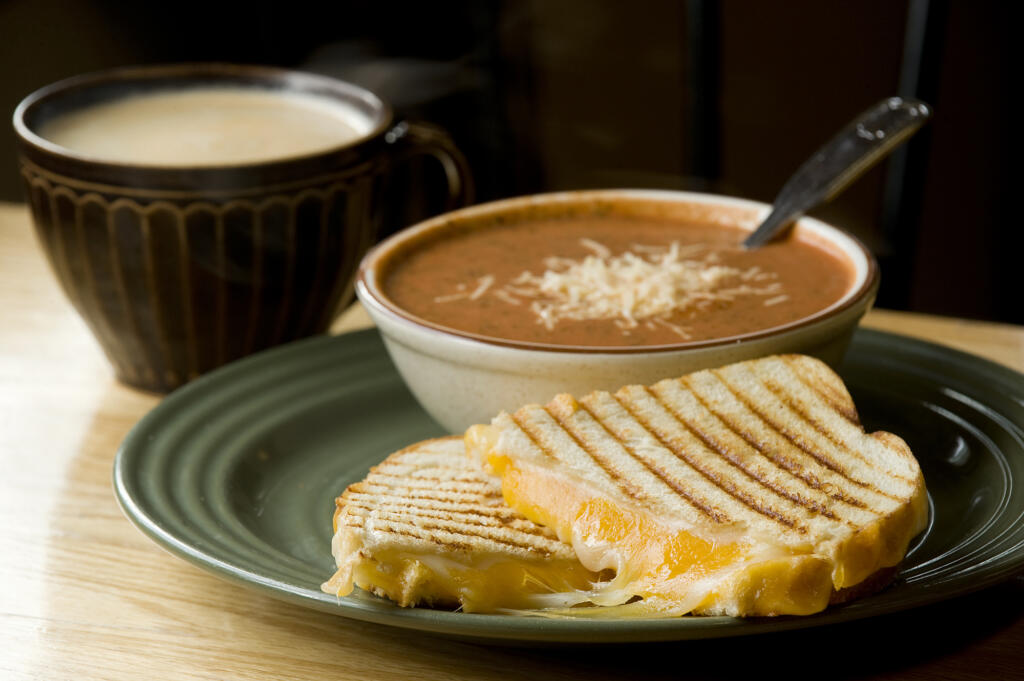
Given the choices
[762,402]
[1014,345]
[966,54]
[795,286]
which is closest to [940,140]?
[966,54]

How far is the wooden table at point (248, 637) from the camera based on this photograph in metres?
1.02

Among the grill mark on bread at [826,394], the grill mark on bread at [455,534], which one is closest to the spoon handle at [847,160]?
the grill mark on bread at [826,394]

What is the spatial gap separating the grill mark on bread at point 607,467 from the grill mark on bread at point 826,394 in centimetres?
25

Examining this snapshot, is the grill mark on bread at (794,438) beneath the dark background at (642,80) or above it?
above

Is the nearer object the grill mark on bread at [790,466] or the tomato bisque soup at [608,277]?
the grill mark on bread at [790,466]

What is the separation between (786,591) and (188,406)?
804mm

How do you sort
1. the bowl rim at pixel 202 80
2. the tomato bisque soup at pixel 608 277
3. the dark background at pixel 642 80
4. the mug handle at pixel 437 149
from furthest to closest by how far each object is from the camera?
1. the dark background at pixel 642 80
2. the mug handle at pixel 437 149
3. the bowl rim at pixel 202 80
4. the tomato bisque soup at pixel 608 277

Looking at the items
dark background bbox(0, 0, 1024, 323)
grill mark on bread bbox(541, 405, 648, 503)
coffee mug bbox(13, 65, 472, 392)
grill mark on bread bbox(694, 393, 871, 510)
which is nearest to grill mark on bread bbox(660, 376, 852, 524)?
grill mark on bread bbox(694, 393, 871, 510)

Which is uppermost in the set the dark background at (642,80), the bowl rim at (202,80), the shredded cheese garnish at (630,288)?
the bowl rim at (202,80)

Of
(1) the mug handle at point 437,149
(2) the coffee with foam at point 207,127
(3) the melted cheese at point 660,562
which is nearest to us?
(3) the melted cheese at point 660,562

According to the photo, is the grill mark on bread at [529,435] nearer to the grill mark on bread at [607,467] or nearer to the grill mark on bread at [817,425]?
the grill mark on bread at [607,467]

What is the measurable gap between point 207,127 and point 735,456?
0.98 m

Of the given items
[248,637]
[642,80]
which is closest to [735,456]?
[248,637]

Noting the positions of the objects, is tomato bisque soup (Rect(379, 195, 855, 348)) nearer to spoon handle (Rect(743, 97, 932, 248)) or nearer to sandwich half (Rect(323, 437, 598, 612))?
spoon handle (Rect(743, 97, 932, 248))
